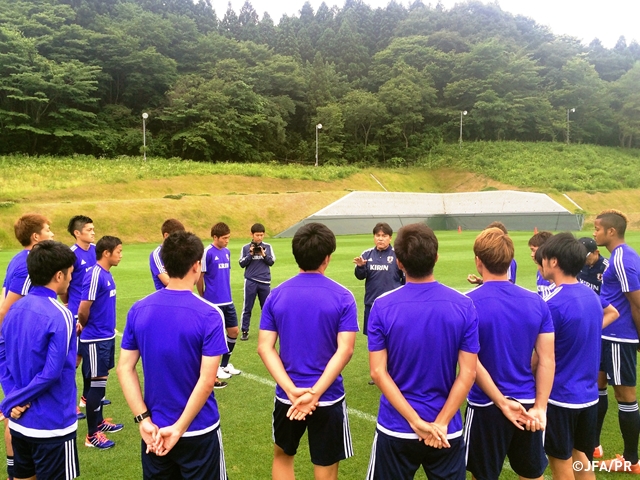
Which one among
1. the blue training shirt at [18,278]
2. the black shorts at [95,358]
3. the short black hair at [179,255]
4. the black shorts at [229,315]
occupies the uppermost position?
the short black hair at [179,255]

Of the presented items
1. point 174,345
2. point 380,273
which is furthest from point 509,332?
point 380,273

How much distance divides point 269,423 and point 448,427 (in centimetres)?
300

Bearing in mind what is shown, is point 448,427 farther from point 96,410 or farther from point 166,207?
point 166,207

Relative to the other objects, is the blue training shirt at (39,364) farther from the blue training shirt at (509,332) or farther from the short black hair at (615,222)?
the short black hair at (615,222)

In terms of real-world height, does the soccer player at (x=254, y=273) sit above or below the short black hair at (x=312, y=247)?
below

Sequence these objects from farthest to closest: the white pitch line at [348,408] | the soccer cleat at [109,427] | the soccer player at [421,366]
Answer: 1. the white pitch line at [348,408]
2. the soccer cleat at [109,427]
3. the soccer player at [421,366]

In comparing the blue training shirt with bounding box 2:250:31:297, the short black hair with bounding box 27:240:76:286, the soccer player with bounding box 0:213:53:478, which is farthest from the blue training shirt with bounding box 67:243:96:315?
the short black hair with bounding box 27:240:76:286

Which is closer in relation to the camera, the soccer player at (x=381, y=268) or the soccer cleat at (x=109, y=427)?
the soccer cleat at (x=109, y=427)

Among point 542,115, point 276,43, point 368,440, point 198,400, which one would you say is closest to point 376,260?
point 368,440

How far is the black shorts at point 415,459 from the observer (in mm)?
2641

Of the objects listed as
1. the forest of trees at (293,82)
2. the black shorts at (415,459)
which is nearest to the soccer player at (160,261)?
the black shorts at (415,459)

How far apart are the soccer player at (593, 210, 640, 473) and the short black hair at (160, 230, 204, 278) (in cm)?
359

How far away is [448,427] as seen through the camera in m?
2.63

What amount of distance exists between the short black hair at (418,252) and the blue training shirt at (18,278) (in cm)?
331
